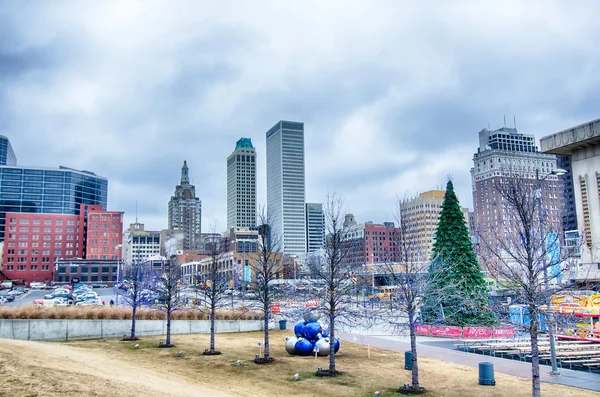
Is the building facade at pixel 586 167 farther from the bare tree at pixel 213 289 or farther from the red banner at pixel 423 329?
the bare tree at pixel 213 289

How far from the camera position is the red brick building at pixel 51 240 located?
156250 millimetres

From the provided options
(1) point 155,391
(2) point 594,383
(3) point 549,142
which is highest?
(3) point 549,142

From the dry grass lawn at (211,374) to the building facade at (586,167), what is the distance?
97.3 feet

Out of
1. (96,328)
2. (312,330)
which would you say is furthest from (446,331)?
(96,328)

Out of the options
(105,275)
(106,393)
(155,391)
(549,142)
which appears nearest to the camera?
(106,393)

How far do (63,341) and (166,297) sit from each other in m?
6.96

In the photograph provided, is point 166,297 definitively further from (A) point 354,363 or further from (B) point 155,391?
(B) point 155,391

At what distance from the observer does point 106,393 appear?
13.8 meters

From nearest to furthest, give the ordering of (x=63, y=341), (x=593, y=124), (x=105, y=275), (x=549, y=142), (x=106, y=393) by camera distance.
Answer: (x=106, y=393) → (x=63, y=341) → (x=593, y=124) → (x=549, y=142) → (x=105, y=275)

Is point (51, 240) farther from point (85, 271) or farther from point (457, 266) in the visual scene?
point (457, 266)

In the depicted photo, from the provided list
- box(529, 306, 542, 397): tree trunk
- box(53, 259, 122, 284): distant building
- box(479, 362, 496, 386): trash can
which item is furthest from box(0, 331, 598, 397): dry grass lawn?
box(53, 259, 122, 284): distant building

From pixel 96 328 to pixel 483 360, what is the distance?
25606mm

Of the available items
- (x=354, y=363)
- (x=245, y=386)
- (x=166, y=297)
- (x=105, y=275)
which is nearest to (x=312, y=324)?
(x=354, y=363)

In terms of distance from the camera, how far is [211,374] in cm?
2330
